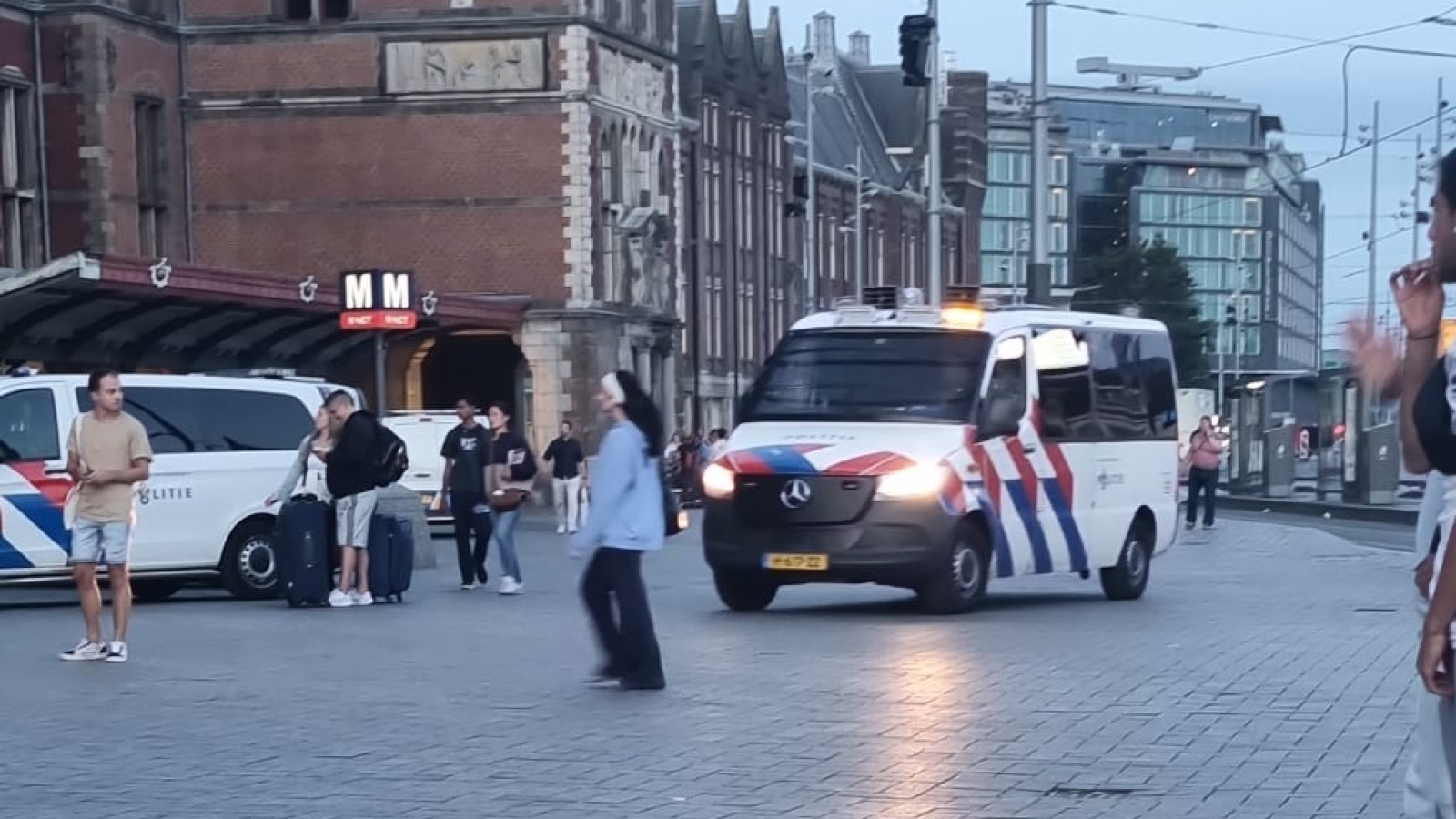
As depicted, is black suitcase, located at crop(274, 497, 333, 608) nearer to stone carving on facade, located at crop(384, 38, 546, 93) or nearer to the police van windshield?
the police van windshield

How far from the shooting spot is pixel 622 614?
1430 centimetres

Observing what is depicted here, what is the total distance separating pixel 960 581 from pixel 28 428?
8.07 m

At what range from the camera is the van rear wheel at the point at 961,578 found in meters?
19.7

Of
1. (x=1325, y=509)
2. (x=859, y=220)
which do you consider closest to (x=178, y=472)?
(x=1325, y=509)

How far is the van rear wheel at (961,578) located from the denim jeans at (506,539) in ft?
16.4

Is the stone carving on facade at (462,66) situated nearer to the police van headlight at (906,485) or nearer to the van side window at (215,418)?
the van side window at (215,418)

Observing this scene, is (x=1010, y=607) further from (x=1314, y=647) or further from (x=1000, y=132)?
(x=1000, y=132)

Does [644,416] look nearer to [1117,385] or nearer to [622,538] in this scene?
[622,538]

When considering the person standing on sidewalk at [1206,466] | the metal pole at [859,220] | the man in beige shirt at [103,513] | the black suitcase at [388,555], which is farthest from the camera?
the metal pole at [859,220]

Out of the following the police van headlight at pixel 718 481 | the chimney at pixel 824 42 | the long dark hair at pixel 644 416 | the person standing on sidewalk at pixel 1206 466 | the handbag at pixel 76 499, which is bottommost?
the person standing on sidewalk at pixel 1206 466

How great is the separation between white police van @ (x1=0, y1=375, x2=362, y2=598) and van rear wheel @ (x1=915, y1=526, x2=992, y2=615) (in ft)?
19.4

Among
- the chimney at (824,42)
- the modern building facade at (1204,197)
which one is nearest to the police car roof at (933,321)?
the chimney at (824,42)

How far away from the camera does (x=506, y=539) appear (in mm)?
23891

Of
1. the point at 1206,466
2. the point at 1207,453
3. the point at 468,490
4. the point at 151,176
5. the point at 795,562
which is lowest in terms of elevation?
the point at 1206,466
